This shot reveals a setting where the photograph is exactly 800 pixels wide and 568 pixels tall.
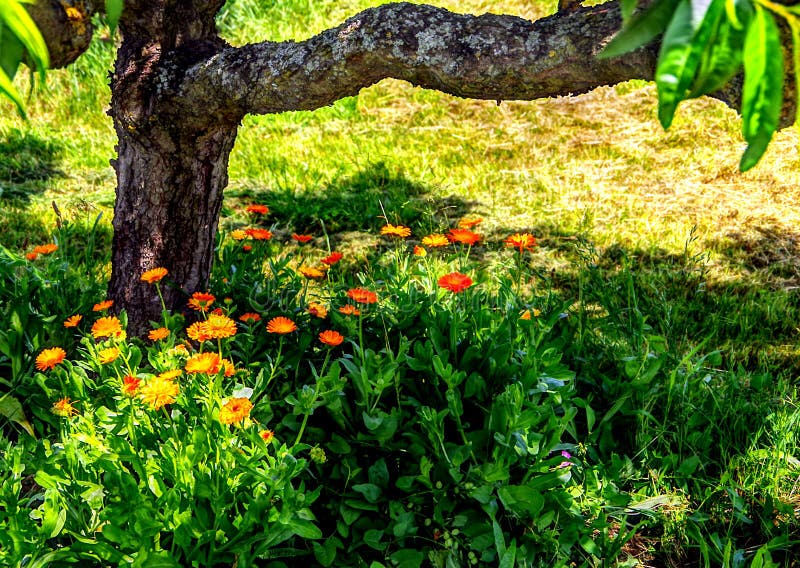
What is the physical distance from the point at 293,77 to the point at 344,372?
35.7 inches

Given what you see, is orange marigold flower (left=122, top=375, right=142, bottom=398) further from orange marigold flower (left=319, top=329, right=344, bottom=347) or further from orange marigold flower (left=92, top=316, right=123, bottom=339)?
orange marigold flower (left=319, top=329, right=344, bottom=347)

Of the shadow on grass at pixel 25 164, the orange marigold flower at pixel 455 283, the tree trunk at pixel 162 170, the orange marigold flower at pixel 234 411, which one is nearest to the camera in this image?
the orange marigold flower at pixel 234 411

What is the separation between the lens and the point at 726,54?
2.66 feet

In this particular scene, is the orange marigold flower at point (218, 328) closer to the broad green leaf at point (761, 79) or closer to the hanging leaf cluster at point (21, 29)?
the hanging leaf cluster at point (21, 29)

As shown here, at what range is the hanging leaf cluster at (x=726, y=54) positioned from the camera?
2.52 ft

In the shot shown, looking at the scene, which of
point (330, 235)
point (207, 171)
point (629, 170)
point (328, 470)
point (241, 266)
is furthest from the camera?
point (629, 170)

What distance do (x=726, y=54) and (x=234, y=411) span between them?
1.34 metres

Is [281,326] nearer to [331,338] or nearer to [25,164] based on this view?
[331,338]

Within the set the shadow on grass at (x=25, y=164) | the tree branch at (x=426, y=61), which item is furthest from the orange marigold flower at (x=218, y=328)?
the shadow on grass at (x=25, y=164)

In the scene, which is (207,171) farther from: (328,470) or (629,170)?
(629,170)

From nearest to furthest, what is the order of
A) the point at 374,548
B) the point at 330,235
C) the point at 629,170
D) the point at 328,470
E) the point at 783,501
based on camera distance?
the point at 374,548 → the point at 328,470 → the point at 783,501 → the point at 330,235 → the point at 629,170

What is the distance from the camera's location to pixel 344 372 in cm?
259

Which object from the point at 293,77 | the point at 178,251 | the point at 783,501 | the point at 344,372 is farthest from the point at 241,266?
the point at 783,501

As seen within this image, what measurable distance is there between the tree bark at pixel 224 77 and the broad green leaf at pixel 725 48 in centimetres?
106
